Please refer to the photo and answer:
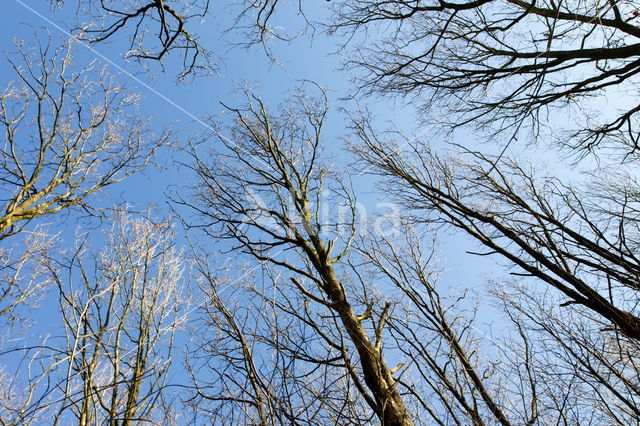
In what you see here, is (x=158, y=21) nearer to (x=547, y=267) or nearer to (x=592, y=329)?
(x=547, y=267)

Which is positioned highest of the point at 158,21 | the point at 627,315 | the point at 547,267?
the point at 158,21

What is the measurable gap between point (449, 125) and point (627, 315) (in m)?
2.88

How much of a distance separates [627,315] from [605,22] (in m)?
A: 3.33

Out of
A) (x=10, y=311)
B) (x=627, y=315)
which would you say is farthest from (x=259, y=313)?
(x=10, y=311)

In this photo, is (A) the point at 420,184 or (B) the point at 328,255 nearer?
(A) the point at 420,184

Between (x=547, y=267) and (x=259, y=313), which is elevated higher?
(x=547, y=267)

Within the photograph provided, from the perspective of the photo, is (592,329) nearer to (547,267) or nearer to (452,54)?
(547,267)

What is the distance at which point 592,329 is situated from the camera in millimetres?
2924

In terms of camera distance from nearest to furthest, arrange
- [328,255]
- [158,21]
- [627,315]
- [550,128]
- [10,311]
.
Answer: [627,315], [158,21], [328,255], [550,128], [10,311]

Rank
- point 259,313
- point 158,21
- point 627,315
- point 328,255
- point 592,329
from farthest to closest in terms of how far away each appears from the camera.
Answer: point 328,255 → point 158,21 → point 592,329 → point 627,315 → point 259,313

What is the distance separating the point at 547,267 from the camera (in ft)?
9.80

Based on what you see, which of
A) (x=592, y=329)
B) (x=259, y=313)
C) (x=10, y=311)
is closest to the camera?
(x=259, y=313)

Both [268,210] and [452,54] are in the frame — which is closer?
[452,54]

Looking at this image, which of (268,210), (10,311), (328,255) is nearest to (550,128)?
(328,255)
